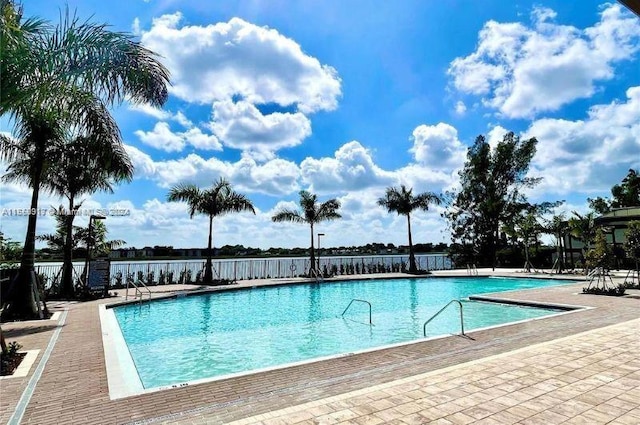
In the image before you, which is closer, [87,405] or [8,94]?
[87,405]

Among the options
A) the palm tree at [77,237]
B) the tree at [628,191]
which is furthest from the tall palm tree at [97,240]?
the tree at [628,191]

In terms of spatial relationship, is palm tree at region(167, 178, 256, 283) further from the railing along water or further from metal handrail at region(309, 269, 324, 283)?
metal handrail at region(309, 269, 324, 283)

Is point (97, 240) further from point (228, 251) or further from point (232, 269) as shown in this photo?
point (228, 251)

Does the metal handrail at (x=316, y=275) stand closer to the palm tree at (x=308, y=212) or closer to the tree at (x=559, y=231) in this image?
the palm tree at (x=308, y=212)

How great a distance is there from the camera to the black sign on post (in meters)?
14.1

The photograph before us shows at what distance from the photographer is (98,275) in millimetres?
14289

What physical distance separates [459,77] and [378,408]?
39.1 feet

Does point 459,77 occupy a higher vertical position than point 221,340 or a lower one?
higher

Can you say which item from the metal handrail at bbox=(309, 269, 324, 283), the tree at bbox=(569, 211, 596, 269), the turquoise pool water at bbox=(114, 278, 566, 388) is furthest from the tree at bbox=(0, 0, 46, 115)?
the tree at bbox=(569, 211, 596, 269)

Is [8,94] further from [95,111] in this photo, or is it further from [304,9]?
[304,9]

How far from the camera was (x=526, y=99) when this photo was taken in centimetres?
1494

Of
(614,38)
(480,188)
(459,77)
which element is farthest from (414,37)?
(480,188)

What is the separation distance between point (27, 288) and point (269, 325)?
20.4 feet

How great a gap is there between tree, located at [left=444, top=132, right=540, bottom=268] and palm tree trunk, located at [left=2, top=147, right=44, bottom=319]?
97.2 feet
